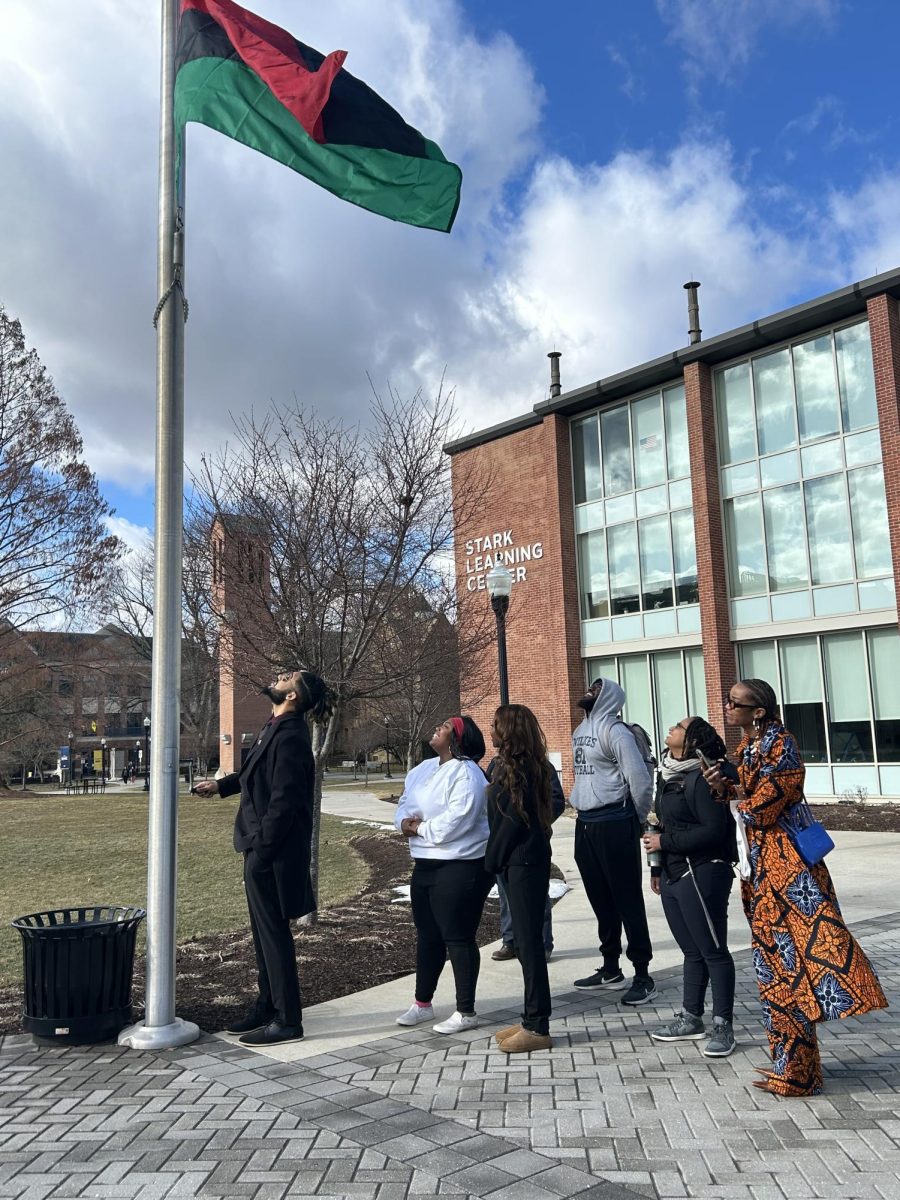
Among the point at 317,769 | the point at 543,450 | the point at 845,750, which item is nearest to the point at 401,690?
the point at 317,769

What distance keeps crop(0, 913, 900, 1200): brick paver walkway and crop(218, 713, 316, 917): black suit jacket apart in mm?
938

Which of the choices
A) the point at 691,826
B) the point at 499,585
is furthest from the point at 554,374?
the point at 691,826

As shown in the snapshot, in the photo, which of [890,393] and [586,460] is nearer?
[890,393]

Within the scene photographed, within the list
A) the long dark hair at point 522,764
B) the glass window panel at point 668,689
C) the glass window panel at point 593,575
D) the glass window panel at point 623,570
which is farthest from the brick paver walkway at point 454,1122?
the glass window panel at point 593,575

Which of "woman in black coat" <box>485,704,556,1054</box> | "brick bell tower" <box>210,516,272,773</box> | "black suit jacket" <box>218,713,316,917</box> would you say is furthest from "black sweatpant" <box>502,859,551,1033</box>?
"brick bell tower" <box>210,516,272,773</box>

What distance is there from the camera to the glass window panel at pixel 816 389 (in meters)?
21.3

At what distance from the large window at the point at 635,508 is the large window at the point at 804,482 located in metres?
1.17

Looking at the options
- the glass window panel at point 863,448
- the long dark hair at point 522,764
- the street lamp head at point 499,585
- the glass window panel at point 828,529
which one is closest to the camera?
the long dark hair at point 522,764

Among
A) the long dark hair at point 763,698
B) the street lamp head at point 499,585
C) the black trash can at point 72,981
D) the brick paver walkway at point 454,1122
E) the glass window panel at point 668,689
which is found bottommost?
the brick paver walkway at point 454,1122

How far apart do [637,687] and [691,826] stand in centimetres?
1984

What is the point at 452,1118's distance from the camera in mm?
4164

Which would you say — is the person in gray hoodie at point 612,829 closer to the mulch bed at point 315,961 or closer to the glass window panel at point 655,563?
the mulch bed at point 315,961

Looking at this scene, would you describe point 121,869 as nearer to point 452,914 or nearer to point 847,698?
point 452,914

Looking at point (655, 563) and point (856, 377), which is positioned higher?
point (856, 377)
